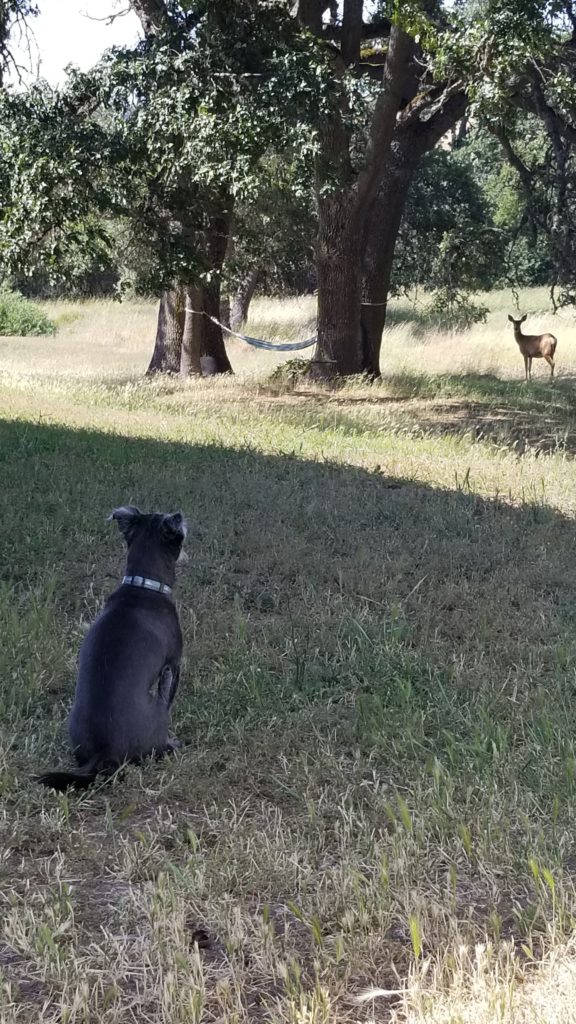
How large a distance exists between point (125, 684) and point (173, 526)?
0.83 m

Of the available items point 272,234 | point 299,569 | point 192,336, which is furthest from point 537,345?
point 299,569

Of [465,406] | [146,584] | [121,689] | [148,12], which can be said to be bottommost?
[465,406]

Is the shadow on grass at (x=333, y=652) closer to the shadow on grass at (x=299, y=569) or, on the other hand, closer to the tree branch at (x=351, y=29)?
A: the shadow on grass at (x=299, y=569)

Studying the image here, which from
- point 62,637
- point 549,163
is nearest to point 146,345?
point 549,163

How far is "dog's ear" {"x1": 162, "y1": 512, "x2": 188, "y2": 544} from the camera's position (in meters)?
4.55

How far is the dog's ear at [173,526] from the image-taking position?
4.55m

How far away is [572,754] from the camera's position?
13.4 ft

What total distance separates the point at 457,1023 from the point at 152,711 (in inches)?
74.9

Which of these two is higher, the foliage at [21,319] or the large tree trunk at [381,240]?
the large tree trunk at [381,240]

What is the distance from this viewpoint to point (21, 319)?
34562mm

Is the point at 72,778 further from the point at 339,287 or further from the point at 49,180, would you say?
the point at 339,287

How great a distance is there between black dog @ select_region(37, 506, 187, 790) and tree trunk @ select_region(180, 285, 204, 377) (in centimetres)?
1410

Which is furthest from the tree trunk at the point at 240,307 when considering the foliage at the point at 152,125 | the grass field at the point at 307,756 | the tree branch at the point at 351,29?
the grass field at the point at 307,756

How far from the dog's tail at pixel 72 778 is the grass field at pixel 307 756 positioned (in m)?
0.06
